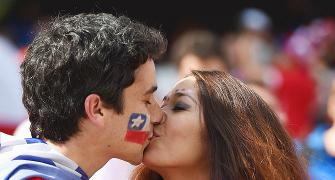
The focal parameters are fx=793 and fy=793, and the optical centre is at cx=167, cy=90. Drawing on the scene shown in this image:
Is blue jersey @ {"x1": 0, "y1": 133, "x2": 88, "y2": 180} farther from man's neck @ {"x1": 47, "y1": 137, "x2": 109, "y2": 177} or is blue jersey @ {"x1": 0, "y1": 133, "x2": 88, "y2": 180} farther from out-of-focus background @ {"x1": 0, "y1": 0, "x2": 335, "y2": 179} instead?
out-of-focus background @ {"x1": 0, "y1": 0, "x2": 335, "y2": 179}

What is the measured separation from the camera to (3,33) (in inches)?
299

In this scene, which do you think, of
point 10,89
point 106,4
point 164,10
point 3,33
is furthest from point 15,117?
point 164,10

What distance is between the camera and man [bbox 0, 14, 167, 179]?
2824 mm

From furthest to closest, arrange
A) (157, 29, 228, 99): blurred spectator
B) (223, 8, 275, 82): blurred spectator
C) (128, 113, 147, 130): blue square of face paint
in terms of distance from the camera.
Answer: (223, 8, 275, 82): blurred spectator < (157, 29, 228, 99): blurred spectator < (128, 113, 147, 130): blue square of face paint

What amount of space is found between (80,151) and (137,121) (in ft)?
0.85

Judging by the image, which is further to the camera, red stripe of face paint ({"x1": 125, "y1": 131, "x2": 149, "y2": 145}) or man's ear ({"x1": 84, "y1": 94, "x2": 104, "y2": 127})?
red stripe of face paint ({"x1": 125, "y1": 131, "x2": 149, "y2": 145})

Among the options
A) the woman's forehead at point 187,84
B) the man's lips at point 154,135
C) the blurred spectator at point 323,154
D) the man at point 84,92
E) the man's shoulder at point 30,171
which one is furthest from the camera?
the blurred spectator at point 323,154

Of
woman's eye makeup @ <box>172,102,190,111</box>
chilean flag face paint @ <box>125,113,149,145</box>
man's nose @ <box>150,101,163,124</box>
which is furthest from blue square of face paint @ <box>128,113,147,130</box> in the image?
woman's eye makeup @ <box>172,102,190,111</box>

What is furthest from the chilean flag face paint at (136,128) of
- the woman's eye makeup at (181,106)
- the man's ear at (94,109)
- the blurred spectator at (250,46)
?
the blurred spectator at (250,46)

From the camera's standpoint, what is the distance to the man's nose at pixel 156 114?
3.13m

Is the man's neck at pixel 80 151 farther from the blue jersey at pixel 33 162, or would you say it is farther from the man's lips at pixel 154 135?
the man's lips at pixel 154 135

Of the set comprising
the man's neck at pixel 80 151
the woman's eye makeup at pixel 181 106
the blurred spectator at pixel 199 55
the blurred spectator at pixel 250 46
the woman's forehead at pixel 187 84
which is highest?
the blurred spectator at pixel 250 46

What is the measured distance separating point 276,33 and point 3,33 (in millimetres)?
3562

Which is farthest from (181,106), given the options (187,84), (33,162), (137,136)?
(33,162)
